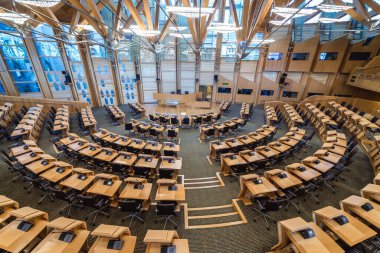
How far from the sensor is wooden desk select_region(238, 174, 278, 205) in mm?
4826

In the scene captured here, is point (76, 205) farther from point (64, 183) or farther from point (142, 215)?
point (142, 215)

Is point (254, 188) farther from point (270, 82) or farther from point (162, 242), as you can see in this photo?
point (270, 82)

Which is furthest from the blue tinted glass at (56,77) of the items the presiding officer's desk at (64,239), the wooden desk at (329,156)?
the wooden desk at (329,156)

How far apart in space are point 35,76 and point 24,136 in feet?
27.8

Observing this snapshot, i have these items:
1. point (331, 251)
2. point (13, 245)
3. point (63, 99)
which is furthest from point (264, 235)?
point (63, 99)

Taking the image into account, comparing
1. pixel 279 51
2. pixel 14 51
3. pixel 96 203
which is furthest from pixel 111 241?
pixel 279 51

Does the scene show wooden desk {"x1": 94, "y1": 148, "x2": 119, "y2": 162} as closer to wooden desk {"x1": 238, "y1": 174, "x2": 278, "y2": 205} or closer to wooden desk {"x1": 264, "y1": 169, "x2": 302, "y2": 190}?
wooden desk {"x1": 238, "y1": 174, "x2": 278, "y2": 205}

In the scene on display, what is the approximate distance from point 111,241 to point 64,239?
990 mm

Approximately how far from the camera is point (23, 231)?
3451mm

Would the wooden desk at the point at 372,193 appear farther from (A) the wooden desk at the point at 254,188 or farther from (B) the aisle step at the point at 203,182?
(B) the aisle step at the point at 203,182

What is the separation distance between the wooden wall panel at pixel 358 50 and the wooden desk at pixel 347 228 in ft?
58.9

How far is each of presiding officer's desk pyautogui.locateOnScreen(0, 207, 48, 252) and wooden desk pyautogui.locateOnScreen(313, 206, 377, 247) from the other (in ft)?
22.5

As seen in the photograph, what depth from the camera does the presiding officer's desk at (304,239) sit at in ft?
10.6

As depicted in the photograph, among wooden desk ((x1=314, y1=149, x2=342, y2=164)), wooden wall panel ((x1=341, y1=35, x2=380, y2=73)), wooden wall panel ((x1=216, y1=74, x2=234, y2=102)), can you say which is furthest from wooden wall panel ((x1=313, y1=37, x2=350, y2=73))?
wooden desk ((x1=314, y1=149, x2=342, y2=164))
